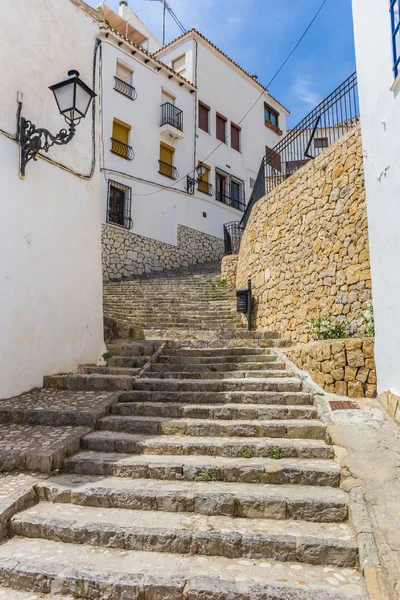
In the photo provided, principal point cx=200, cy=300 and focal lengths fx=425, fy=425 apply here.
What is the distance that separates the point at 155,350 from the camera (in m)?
6.72

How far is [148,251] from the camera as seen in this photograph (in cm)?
1569

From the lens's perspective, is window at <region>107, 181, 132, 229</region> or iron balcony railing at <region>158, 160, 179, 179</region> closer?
window at <region>107, 181, 132, 229</region>

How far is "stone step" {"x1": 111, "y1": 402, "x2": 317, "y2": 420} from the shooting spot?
4383 mm

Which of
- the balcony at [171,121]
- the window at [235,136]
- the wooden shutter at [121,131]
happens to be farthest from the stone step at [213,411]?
the window at [235,136]

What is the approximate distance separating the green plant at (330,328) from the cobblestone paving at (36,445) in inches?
140

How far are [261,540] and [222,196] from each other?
17.8m

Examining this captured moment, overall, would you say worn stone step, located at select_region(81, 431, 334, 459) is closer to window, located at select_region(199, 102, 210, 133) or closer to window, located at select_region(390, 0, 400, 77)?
window, located at select_region(390, 0, 400, 77)

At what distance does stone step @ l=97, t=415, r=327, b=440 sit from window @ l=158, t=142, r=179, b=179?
13.7m

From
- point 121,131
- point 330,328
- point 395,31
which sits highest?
point 121,131

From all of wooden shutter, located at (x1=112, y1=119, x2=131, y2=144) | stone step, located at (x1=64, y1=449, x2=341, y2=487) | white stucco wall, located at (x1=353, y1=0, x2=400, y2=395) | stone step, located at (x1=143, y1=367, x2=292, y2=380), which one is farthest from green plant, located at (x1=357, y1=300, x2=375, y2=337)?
wooden shutter, located at (x1=112, y1=119, x2=131, y2=144)

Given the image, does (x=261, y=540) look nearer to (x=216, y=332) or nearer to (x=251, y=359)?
(x=251, y=359)

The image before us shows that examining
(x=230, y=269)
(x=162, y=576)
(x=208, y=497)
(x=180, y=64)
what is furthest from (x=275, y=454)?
(x=180, y=64)

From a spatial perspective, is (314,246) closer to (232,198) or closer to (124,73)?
(124,73)

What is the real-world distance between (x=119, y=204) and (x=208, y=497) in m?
13.3
